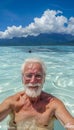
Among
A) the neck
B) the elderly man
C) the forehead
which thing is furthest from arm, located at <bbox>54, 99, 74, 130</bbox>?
the forehead

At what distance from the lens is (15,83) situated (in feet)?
22.9

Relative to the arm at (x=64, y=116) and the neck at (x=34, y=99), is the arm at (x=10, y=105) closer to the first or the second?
the neck at (x=34, y=99)

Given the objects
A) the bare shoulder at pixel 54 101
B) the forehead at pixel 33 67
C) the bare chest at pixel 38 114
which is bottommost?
the bare chest at pixel 38 114

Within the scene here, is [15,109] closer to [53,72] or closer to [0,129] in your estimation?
[0,129]

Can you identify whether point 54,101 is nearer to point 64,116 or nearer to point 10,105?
point 64,116

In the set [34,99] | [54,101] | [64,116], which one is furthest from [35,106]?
[64,116]

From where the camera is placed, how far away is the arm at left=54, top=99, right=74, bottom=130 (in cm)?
254

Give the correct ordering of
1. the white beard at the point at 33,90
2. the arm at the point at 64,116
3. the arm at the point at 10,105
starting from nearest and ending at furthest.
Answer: the arm at the point at 64,116
the white beard at the point at 33,90
the arm at the point at 10,105

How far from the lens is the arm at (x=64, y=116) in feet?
8.33

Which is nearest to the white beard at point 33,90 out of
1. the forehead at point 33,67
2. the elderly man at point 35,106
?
the elderly man at point 35,106

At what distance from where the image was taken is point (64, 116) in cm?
262

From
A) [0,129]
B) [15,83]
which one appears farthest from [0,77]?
[0,129]

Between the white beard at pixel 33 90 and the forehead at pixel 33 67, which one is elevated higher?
the forehead at pixel 33 67

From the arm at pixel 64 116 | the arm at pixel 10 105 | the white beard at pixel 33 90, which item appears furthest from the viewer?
the arm at pixel 10 105
